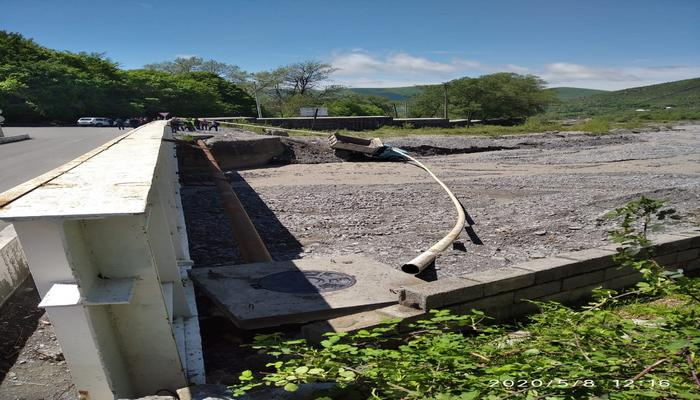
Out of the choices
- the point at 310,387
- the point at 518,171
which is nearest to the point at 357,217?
the point at 310,387

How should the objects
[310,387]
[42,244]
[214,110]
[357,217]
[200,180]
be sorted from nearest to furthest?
[42,244]
[310,387]
[357,217]
[200,180]
[214,110]

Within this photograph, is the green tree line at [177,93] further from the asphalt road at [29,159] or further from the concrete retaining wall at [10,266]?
the concrete retaining wall at [10,266]

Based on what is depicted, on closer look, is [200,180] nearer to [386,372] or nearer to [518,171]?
[518,171]

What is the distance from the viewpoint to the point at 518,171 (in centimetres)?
1569

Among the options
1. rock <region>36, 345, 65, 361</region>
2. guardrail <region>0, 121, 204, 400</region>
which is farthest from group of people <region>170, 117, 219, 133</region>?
guardrail <region>0, 121, 204, 400</region>

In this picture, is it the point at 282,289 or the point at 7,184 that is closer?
the point at 282,289

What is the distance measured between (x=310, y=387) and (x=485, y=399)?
797mm

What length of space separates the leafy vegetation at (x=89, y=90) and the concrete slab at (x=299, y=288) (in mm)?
45212

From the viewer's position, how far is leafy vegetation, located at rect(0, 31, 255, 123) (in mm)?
41719

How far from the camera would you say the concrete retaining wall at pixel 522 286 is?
11.6ft

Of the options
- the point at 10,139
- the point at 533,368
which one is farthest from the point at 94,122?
the point at 533,368

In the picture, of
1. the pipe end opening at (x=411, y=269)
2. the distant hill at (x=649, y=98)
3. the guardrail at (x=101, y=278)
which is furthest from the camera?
the distant hill at (x=649, y=98)

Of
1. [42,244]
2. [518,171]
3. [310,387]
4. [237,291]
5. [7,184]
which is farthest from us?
[518,171]

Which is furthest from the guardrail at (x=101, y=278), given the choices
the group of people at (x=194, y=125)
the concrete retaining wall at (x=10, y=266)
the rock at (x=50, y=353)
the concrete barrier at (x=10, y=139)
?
the concrete barrier at (x=10, y=139)
